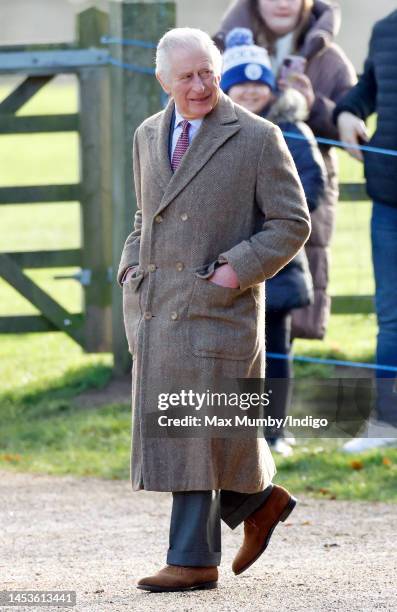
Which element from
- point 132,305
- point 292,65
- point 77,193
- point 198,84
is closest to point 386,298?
point 292,65

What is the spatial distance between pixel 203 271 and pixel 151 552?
1.40 m

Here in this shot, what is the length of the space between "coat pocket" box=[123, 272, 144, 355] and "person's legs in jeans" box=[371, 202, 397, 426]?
2.53 metres

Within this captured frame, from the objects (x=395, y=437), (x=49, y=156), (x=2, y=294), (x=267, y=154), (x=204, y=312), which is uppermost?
(x=267, y=154)

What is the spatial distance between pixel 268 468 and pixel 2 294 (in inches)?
323

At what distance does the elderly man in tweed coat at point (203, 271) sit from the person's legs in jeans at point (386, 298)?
2462 millimetres

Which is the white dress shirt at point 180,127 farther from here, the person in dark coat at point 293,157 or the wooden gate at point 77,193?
the wooden gate at point 77,193

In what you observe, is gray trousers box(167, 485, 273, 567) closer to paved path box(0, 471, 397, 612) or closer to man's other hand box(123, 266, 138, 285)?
paved path box(0, 471, 397, 612)

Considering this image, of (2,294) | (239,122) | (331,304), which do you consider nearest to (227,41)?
(331,304)

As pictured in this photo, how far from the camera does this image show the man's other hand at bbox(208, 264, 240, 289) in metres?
4.46

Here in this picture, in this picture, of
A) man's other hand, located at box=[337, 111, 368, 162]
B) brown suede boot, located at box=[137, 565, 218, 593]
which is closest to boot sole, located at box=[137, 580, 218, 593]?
brown suede boot, located at box=[137, 565, 218, 593]

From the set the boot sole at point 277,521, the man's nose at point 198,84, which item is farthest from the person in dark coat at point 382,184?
the man's nose at point 198,84

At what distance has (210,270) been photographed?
448 centimetres

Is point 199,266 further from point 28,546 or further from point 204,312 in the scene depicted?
point 28,546

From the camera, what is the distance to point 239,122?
14.9 feet
